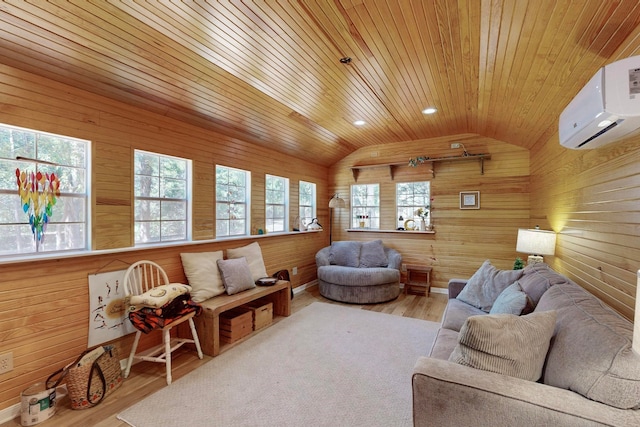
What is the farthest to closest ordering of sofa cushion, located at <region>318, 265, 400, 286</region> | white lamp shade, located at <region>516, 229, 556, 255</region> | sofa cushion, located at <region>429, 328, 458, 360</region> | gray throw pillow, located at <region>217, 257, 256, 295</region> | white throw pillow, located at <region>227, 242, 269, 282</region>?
sofa cushion, located at <region>318, 265, 400, 286</region> < white throw pillow, located at <region>227, 242, 269, 282</region> < gray throw pillow, located at <region>217, 257, 256, 295</region> < white lamp shade, located at <region>516, 229, 556, 255</region> < sofa cushion, located at <region>429, 328, 458, 360</region>

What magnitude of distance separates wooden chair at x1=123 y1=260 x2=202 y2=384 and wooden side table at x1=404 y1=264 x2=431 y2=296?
11.7 ft

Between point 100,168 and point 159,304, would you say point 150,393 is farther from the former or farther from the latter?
point 100,168

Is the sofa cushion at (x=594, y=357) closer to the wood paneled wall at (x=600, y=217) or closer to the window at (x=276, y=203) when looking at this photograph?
the wood paneled wall at (x=600, y=217)

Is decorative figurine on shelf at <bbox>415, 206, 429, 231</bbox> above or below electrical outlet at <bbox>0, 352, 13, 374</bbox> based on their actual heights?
above

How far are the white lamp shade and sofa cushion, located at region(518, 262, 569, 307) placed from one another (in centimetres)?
52

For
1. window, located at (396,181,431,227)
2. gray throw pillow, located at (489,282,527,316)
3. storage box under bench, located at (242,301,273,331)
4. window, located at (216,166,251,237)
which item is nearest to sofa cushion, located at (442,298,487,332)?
gray throw pillow, located at (489,282,527,316)

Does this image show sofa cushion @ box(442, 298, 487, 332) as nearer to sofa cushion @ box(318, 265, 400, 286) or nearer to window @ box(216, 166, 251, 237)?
sofa cushion @ box(318, 265, 400, 286)

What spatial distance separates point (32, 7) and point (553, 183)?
4665 mm

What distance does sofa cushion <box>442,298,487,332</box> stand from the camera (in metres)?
2.43

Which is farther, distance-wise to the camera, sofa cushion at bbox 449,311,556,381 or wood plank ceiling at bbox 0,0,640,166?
wood plank ceiling at bbox 0,0,640,166

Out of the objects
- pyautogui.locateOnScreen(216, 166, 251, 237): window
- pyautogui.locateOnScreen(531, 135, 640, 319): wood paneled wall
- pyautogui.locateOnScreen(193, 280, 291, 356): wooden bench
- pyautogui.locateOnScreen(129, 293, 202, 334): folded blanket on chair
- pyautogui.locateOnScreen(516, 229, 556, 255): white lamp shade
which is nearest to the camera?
pyautogui.locateOnScreen(531, 135, 640, 319): wood paneled wall

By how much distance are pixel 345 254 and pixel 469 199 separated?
2.33 m

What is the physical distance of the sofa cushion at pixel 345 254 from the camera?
5.17 m

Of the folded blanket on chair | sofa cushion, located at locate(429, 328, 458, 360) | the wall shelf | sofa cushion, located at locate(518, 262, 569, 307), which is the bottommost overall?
sofa cushion, located at locate(429, 328, 458, 360)
